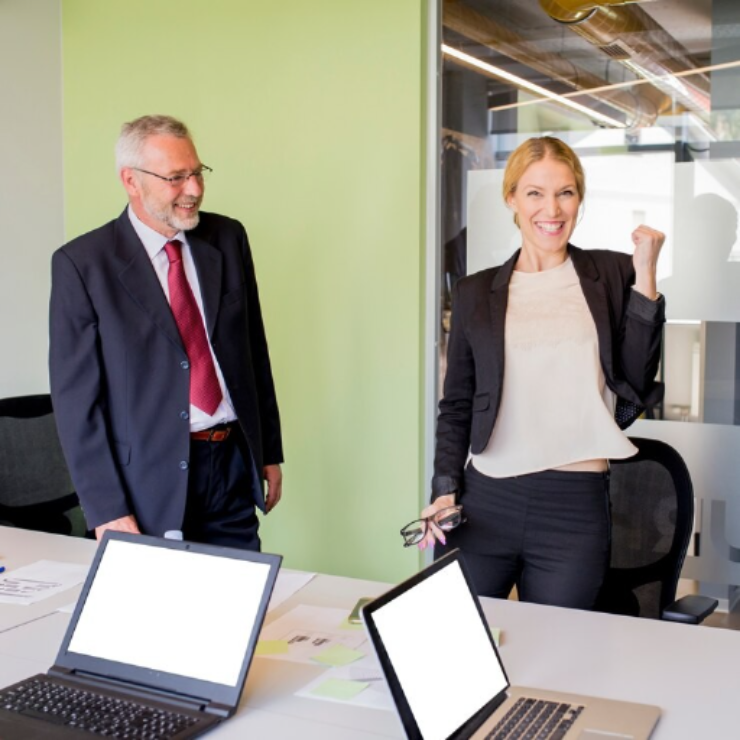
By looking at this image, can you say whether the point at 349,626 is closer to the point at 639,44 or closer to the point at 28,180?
the point at 639,44

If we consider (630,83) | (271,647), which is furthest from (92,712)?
(630,83)

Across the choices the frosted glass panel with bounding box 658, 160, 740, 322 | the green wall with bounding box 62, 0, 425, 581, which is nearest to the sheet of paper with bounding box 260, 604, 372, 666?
the green wall with bounding box 62, 0, 425, 581

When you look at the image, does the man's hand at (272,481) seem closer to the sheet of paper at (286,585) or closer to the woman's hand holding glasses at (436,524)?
the sheet of paper at (286,585)

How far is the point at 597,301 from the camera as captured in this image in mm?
2545

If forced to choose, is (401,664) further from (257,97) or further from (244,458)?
(257,97)

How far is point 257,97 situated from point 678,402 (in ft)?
Result: 7.00

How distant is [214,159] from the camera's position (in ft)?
15.1

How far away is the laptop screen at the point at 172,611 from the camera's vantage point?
6.06 feet

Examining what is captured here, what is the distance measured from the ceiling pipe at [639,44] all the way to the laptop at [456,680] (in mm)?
2603

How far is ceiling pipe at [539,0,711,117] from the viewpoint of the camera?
3830mm

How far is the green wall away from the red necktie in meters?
1.44

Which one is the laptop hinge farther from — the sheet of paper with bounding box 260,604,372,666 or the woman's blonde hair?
the woman's blonde hair

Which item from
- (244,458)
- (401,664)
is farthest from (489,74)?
Answer: (401,664)

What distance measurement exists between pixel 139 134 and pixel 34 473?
152 centimetres
